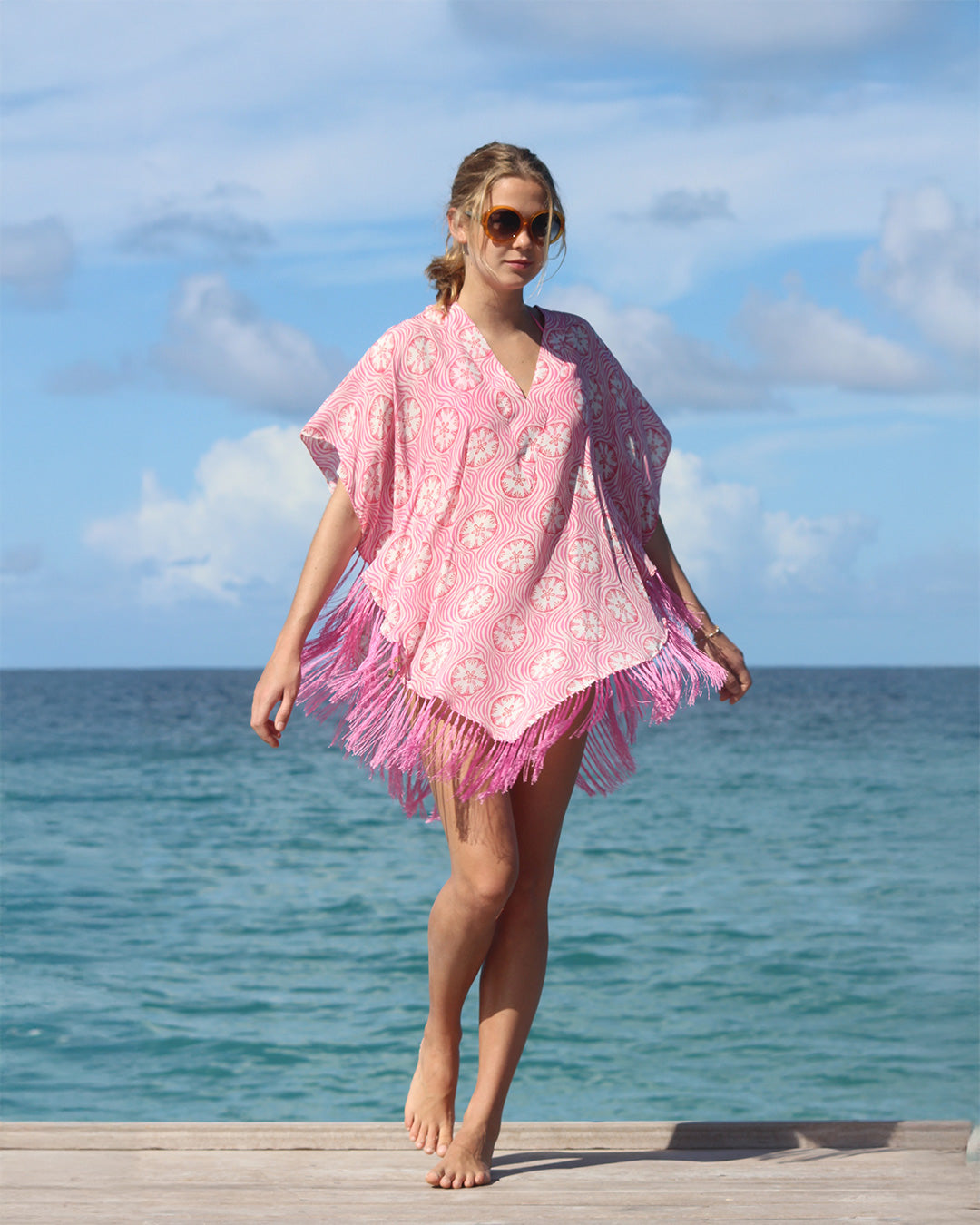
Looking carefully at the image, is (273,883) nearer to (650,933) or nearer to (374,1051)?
(650,933)

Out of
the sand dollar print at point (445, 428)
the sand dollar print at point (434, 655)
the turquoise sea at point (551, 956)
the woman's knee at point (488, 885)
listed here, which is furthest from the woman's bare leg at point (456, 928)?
the turquoise sea at point (551, 956)

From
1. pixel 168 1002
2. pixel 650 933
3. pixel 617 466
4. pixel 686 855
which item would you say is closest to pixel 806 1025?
pixel 650 933

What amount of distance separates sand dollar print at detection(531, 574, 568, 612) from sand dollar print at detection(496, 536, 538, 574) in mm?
47

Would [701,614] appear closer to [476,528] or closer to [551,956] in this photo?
[476,528]

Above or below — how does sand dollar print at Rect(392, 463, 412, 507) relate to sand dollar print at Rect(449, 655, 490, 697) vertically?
above

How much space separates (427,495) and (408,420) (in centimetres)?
15

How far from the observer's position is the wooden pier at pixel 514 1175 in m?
2.30

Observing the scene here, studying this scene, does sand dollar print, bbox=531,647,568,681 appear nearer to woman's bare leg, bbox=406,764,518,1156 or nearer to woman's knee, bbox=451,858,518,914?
woman's bare leg, bbox=406,764,518,1156

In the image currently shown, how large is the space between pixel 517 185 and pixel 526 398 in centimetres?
40

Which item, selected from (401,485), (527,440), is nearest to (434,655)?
→ (401,485)

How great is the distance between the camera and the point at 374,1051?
318 inches

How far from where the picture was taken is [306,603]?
250cm

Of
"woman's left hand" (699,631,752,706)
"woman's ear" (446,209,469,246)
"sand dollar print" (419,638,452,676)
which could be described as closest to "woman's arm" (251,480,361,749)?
"sand dollar print" (419,638,452,676)

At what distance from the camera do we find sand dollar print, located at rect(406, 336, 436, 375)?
2537mm
